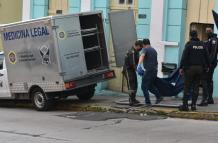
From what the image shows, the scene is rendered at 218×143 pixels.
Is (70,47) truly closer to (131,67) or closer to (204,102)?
(131,67)

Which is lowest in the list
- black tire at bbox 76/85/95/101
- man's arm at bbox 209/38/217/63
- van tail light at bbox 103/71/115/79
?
black tire at bbox 76/85/95/101

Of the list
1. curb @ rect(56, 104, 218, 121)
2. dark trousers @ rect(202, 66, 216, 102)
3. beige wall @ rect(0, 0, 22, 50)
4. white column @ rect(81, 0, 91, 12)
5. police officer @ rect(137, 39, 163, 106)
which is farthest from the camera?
beige wall @ rect(0, 0, 22, 50)

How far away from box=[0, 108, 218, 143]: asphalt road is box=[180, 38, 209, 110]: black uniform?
3.14 feet

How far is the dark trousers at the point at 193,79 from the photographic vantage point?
1295 centimetres

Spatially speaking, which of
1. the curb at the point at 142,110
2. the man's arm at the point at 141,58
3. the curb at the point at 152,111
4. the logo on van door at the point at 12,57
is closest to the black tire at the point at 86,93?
the curb at the point at 142,110

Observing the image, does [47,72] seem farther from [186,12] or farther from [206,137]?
[206,137]

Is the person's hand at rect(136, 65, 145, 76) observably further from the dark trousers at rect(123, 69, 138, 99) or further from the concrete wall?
the concrete wall

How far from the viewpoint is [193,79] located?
13.1 m

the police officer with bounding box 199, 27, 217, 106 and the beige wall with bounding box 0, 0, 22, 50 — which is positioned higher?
the beige wall with bounding box 0, 0, 22, 50

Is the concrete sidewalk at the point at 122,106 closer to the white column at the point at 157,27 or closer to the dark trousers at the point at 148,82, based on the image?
the dark trousers at the point at 148,82

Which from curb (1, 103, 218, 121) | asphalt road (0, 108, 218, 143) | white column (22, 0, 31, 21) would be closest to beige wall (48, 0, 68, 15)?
white column (22, 0, 31, 21)

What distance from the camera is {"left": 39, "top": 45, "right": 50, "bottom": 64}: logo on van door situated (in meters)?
15.1

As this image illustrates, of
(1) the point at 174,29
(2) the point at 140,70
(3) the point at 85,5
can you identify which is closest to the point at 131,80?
(2) the point at 140,70

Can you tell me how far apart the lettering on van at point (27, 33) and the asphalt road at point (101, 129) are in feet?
7.26
